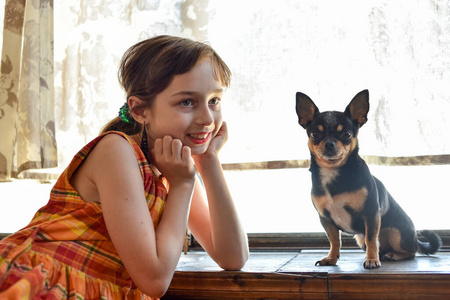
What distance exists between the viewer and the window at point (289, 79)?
1418 millimetres

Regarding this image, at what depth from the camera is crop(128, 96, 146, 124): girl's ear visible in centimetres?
115

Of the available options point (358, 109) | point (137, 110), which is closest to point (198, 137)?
point (137, 110)

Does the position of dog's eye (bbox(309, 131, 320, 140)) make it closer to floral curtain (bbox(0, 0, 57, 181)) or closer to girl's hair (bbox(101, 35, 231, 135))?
girl's hair (bbox(101, 35, 231, 135))

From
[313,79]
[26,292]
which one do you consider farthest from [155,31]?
[26,292]

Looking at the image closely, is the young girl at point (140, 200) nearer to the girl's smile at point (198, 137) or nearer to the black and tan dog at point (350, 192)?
the girl's smile at point (198, 137)

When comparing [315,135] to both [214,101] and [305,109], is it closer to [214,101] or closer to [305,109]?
[305,109]

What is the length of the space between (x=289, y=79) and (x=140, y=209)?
0.73 m

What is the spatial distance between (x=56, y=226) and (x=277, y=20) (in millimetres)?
920

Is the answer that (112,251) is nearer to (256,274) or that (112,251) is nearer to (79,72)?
(256,274)

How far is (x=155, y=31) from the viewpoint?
5.43ft

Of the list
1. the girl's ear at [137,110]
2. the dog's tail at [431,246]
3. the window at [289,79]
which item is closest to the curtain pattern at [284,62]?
the window at [289,79]

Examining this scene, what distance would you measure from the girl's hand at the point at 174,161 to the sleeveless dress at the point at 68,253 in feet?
0.14

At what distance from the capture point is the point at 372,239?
115 centimetres

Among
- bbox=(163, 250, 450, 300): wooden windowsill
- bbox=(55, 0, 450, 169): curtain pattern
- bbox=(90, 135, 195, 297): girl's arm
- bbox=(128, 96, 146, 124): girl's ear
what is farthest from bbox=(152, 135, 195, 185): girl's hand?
bbox=(55, 0, 450, 169): curtain pattern
